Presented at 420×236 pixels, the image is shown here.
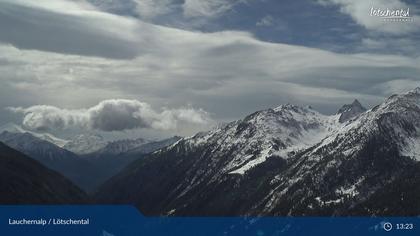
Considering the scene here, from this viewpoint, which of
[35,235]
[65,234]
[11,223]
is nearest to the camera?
[11,223]

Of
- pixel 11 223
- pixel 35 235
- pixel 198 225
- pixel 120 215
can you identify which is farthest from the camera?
pixel 35 235

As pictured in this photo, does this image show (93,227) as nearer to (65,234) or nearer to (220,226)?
(220,226)

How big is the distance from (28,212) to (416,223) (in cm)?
7908

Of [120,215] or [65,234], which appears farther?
[65,234]

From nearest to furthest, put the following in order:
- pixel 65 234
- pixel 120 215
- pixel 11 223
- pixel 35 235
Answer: pixel 11 223, pixel 120 215, pixel 35 235, pixel 65 234

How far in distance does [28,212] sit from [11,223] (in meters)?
7.07

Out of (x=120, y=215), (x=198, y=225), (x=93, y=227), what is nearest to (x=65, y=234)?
(x=120, y=215)

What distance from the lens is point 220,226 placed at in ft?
375

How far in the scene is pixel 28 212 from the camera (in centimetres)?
11094

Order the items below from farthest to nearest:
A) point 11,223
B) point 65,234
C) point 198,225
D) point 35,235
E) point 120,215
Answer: point 65,234 → point 35,235 → point 120,215 → point 11,223 → point 198,225

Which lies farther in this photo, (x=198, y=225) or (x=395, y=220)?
(x=395, y=220)

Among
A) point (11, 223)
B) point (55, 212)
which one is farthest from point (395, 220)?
point (11, 223)

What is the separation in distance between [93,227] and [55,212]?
28.6 ft

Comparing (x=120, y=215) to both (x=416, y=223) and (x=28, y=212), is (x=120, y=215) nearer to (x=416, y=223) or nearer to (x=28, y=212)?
(x=28, y=212)
